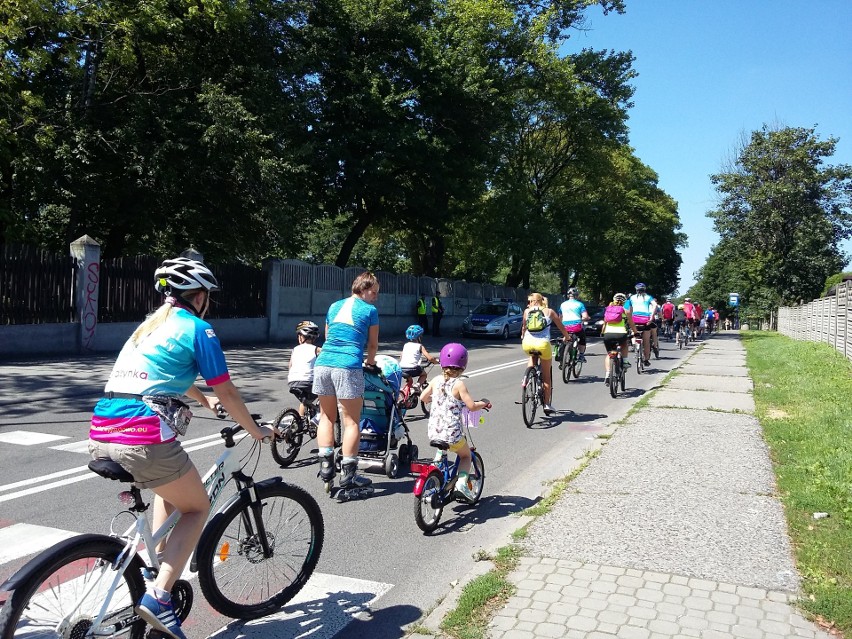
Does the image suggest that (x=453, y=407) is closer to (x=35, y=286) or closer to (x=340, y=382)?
(x=340, y=382)

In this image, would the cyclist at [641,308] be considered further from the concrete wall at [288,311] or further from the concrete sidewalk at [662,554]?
the concrete wall at [288,311]

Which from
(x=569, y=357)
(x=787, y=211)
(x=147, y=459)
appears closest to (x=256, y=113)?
(x=569, y=357)

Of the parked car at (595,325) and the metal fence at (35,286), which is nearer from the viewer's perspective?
the metal fence at (35,286)

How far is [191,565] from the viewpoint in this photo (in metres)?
3.43

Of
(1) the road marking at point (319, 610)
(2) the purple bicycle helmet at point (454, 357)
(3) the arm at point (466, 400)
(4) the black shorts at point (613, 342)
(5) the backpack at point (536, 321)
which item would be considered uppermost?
(5) the backpack at point (536, 321)

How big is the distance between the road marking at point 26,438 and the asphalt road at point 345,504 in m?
0.01

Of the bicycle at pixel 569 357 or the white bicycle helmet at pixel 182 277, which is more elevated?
the white bicycle helmet at pixel 182 277

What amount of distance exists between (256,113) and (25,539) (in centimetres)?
1810

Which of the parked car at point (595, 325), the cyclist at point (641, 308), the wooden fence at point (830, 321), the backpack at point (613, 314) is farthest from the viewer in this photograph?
the parked car at point (595, 325)

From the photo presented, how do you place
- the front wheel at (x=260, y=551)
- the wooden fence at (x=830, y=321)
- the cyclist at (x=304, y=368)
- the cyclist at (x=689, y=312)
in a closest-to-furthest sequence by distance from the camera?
the front wheel at (x=260, y=551) < the cyclist at (x=304, y=368) < the wooden fence at (x=830, y=321) < the cyclist at (x=689, y=312)

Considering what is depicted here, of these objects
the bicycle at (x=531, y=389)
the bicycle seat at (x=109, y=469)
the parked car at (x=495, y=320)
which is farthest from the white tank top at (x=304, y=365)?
the parked car at (x=495, y=320)

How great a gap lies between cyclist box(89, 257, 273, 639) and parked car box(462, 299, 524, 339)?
27556 millimetres

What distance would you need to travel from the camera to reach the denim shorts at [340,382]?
5.98 m

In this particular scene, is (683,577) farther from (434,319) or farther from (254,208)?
(434,319)
